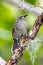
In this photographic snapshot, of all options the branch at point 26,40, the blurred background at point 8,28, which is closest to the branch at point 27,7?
the blurred background at point 8,28

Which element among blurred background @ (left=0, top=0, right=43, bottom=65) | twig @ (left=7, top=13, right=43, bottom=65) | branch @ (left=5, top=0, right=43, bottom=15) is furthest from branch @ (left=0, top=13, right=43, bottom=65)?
blurred background @ (left=0, top=0, right=43, bottom=65)

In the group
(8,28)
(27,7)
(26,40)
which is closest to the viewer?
(26,40)

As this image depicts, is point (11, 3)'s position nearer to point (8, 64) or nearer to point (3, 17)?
point (3, 17)

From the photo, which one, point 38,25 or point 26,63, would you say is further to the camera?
point 26,63

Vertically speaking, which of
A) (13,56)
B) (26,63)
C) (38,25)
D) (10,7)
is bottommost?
(26,63)

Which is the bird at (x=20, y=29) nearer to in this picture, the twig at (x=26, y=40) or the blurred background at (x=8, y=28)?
the twig at (x=26, y=40)

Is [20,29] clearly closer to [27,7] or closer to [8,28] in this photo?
[27,7]

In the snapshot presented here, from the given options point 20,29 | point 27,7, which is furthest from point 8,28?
point 20,29

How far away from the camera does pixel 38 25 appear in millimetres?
1329

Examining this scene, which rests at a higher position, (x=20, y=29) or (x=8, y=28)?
(x=20, y=29)

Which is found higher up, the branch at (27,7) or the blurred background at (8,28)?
the branch at (27,7)

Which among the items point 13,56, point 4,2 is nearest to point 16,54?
point 13,56

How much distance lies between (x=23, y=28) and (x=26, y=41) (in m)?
0.07

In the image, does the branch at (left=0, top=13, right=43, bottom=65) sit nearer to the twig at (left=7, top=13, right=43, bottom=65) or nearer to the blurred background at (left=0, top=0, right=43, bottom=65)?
the twig at (left=7, top=13, right=43, bottom=65)
